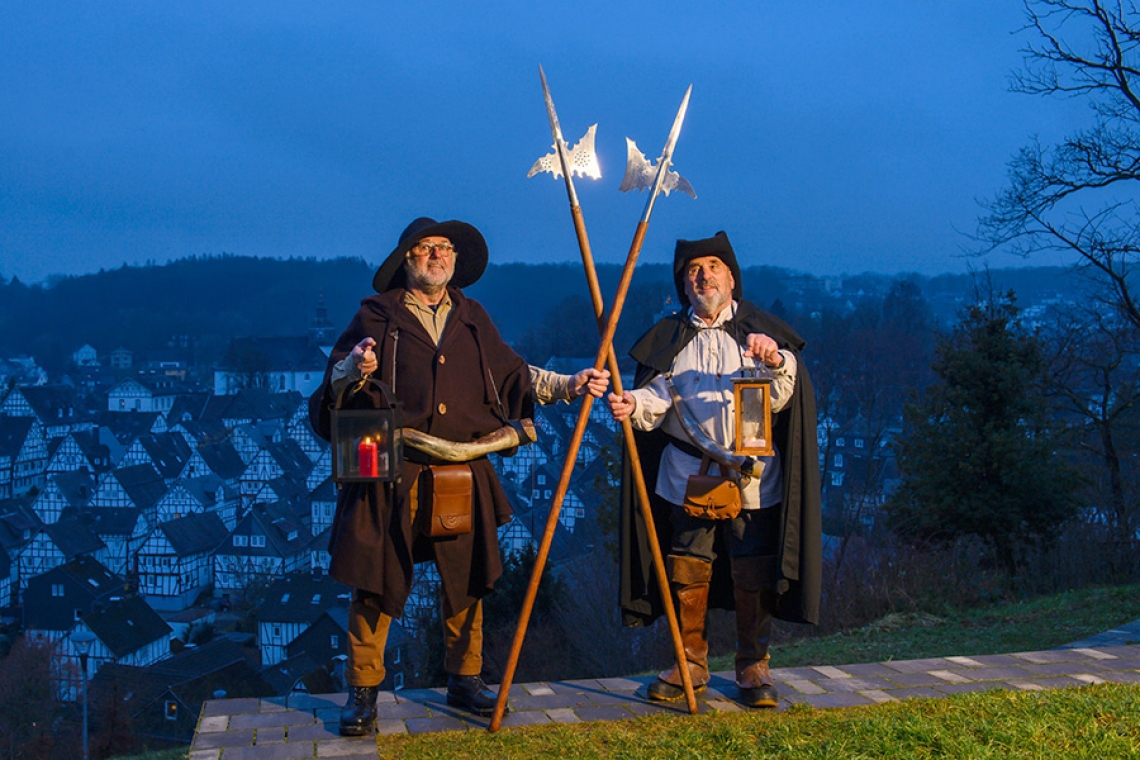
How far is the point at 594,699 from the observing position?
4582mm

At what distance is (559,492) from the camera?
401 centimetres

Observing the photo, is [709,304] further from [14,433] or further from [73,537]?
[14,433]

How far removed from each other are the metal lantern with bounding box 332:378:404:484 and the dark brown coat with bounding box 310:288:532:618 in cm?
22

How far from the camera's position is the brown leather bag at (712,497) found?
165 inches

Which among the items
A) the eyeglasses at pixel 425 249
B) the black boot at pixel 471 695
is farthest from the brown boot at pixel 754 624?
the eyeglasses at pixel 425 249

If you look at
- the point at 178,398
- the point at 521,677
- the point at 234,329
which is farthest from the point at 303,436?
the point at 521,677

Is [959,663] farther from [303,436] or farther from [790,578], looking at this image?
[303,436]

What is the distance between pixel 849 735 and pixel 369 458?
221 centimetres

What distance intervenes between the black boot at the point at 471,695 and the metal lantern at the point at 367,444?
A: 43.4 inches

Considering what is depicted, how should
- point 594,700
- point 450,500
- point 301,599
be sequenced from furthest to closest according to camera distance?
point 301,599, point 594,700, point 450,500

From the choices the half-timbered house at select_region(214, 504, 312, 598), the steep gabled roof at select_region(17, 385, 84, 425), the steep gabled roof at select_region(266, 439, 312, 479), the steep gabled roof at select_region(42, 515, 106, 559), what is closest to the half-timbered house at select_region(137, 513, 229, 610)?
the half-timbered house at select_region(214, 504, 312, 598)

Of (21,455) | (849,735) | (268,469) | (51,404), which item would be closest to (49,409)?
(51,404)

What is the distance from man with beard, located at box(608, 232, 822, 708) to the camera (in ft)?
14.0

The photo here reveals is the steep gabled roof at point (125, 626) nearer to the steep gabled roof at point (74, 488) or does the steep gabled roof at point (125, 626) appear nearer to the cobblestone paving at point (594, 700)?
the steep gabled roof at point (74, 488)
